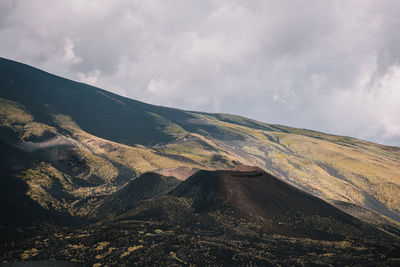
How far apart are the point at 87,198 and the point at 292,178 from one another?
312 ft

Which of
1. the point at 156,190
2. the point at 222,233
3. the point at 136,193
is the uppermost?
the point at 156,190

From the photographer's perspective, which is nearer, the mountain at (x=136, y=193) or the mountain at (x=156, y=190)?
the mountain at (x=156, y=190)

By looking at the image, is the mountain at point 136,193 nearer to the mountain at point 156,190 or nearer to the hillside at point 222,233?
the mountain at point 156,190

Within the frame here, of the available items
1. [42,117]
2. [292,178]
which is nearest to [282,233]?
[292,178]

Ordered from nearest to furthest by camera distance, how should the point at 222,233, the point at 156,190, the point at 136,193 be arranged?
the point at 222,233
the point at 136,193
the point at 156,190

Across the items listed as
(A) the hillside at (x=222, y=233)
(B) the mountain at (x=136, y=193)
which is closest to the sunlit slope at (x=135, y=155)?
(B) the mountain at (x=136, y=193)

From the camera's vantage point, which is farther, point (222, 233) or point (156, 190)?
point (156, 190)

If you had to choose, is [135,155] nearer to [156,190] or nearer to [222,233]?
[156,190]

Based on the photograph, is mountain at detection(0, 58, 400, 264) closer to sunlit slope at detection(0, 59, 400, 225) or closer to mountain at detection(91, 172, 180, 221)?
mountain at detection(91, 172, 180, 221)

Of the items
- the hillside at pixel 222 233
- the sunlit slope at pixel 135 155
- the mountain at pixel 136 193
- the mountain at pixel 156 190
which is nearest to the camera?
the hillside at pixel 222 233

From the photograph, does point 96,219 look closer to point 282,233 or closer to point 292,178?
point 282,233

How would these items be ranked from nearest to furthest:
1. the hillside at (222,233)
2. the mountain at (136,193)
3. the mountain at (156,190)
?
the hillside at (222,233)
the mountain at (156,190)
the mountain at (136,193)

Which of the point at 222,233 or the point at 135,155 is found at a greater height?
the point at 135,155

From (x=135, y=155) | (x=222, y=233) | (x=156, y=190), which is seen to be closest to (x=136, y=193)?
(x=156, y=190)
